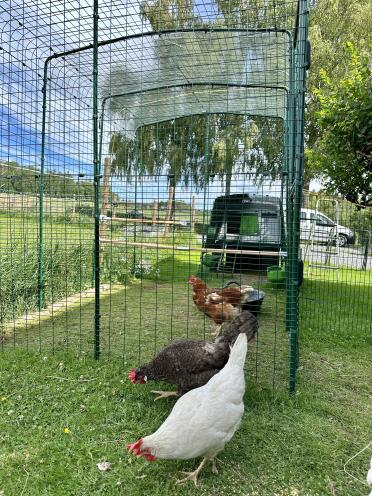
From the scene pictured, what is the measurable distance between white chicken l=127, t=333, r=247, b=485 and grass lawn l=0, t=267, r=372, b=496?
0.73 feet

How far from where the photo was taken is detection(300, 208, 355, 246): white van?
5.96 metres

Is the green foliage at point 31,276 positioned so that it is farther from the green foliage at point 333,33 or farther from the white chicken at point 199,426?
the green foliage at point 333,33

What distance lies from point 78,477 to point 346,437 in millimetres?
1767

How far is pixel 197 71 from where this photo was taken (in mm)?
4871

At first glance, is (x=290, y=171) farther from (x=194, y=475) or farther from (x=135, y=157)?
(x=135, y=157)

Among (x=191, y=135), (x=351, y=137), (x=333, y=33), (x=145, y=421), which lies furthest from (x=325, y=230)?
(x=333, y=33)

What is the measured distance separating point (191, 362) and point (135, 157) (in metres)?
4.62

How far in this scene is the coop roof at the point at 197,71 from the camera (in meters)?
3.96

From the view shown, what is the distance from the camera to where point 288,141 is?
139 inches

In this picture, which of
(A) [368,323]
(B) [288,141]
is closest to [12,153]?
(B) [288,141]

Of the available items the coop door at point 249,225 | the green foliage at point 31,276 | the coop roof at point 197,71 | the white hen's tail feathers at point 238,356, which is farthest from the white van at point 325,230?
the white hen's tail feathers at point 238,356

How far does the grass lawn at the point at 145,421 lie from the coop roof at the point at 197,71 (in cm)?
278

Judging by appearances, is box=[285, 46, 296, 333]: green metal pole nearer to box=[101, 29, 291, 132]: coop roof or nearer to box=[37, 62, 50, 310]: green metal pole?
box=[101, 29, 291, 132]: coop roof

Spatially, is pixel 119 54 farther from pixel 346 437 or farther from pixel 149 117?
pixel 346 437
